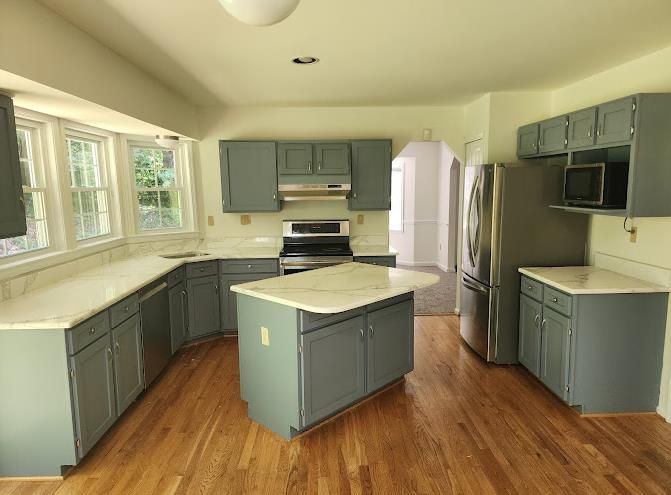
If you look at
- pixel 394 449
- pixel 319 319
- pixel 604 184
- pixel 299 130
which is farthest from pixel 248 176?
pixel 604 184

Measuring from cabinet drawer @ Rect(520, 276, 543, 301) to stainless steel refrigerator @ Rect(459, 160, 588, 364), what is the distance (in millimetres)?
94

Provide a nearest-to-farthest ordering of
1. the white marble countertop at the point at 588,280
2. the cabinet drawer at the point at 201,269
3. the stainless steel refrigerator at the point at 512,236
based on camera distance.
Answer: the white marble countertop at the point at 588,280
the stainless steel refrigerator at the point at 512,236
the cabinet drawer at the point at 201,269

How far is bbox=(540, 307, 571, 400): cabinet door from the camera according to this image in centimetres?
289

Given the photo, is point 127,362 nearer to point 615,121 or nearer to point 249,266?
point 249,266

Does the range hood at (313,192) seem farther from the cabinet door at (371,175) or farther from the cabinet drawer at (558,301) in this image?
the cabinet drawer at (558,301)

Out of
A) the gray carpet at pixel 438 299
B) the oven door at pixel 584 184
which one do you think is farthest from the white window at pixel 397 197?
the oven door at pixel 584 184

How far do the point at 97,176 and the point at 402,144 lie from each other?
3.22m

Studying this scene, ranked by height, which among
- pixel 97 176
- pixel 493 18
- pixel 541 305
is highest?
pixel 493 18

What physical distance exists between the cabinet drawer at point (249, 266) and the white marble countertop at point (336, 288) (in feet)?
4.02

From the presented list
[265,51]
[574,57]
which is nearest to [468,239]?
[574,57]

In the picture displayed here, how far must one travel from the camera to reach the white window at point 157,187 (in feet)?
14.7

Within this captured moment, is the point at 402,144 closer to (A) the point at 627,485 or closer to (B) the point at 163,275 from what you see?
(B) the point at 163,275

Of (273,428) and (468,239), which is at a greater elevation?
(468,239)

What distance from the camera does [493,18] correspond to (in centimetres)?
229
